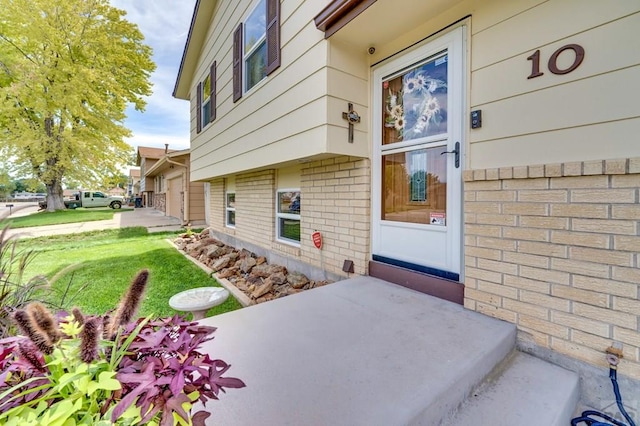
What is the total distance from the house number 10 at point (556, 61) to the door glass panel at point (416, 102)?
723mm

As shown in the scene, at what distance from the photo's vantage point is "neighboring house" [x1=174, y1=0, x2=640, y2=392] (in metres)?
1.76

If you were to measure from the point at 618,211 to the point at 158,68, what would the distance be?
23.1 m

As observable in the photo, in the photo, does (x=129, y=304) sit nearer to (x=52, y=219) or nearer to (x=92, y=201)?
(x=52, y=219)

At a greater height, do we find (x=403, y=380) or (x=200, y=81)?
(x=200, y=81)

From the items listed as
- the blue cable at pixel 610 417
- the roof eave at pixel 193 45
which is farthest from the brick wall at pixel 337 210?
the roof eave at pixel 193 45

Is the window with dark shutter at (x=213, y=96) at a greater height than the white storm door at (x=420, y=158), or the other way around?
the window with dark shutter at (x=213, y=96)

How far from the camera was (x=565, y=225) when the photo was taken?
1.92 meters

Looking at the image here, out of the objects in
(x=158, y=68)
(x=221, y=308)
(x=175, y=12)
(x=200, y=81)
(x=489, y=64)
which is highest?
(x=158, y=68)

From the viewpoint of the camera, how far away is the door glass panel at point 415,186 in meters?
2.77

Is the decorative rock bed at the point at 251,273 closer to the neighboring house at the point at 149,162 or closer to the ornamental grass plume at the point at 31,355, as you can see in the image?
the ornamental grass plume at the point at 31,355

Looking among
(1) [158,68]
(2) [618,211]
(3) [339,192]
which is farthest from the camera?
(1) [158,68]

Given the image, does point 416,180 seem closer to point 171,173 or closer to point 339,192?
point 339,192

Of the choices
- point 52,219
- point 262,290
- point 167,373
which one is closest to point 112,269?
point 262,290

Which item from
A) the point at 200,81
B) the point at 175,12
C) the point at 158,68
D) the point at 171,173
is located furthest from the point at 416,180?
the point at 158,68
